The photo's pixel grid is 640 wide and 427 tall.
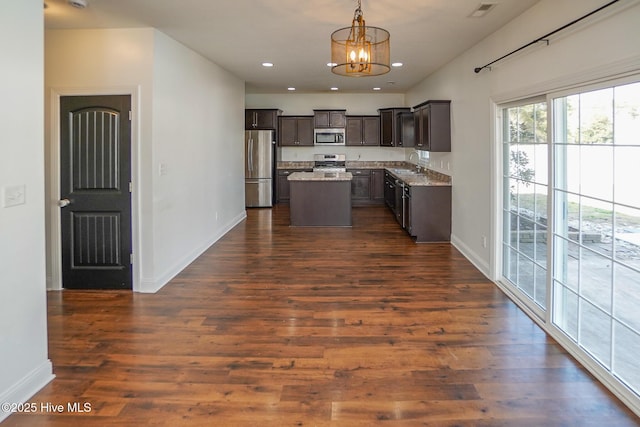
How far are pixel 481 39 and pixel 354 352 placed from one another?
3891mm

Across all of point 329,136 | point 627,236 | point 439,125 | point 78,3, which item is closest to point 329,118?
point 329,136

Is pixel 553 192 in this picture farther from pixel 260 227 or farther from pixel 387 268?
pixel 260 227

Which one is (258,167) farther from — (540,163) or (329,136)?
(540,163)

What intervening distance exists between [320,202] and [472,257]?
3.43 metres

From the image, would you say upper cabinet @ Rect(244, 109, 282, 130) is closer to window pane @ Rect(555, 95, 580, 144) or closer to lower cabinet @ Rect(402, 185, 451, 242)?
lower cabinet @ Rect(402, 185, 451, 242)

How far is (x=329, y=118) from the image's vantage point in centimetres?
1130

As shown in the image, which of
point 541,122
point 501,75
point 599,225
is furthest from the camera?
point 501,75

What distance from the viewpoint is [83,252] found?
4.89 m

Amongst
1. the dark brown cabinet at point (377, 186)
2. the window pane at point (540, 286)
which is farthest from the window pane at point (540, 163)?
the dark brown cabinet at point (377, 186)

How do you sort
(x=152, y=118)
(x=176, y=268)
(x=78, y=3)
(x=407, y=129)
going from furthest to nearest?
(x=407, y=129) → (x=176, y=268) → (x=152, y=118) → (x=78, y=3)

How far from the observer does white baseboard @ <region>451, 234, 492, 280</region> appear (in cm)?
536

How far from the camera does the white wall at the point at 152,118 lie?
471 cm

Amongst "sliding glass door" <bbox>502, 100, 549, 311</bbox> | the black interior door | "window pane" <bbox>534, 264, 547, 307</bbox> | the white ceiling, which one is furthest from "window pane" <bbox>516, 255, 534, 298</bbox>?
the black interior door

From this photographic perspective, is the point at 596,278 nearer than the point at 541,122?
Yes
